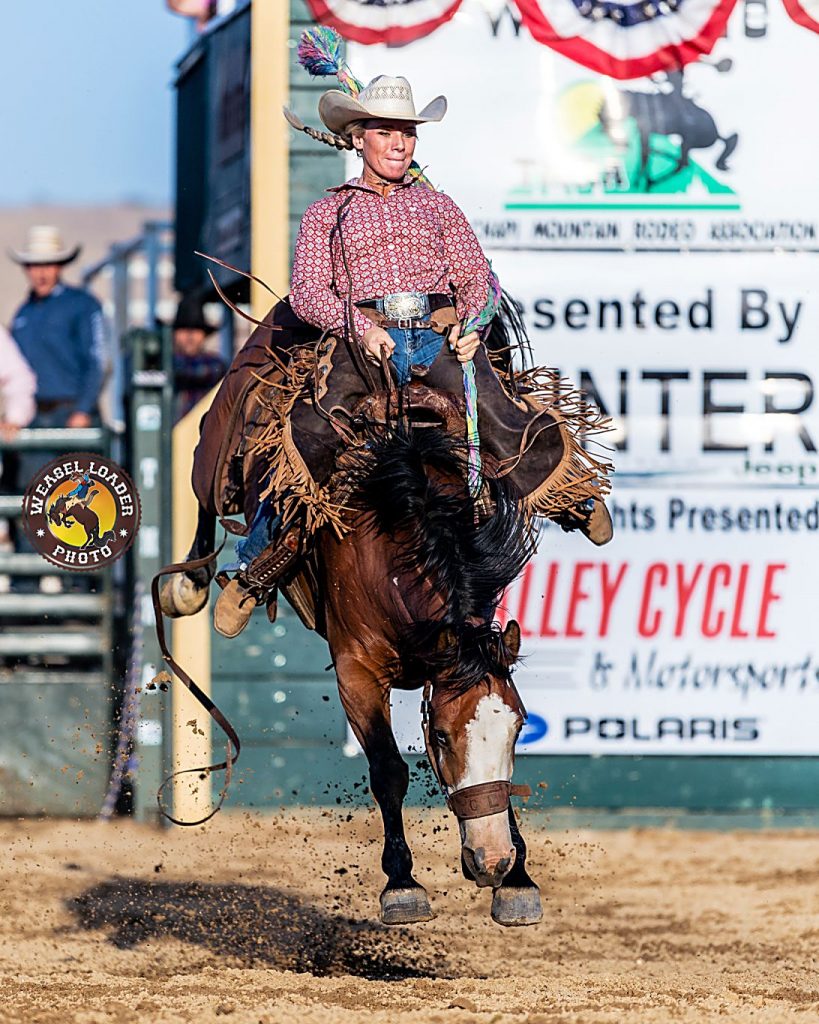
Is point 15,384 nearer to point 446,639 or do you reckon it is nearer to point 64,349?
point 64,349

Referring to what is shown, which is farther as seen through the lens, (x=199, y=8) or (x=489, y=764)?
(x=199, y=8)

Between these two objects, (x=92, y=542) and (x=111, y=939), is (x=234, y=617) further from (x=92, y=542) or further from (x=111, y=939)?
(x=111, y=939)

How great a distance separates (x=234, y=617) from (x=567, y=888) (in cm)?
233

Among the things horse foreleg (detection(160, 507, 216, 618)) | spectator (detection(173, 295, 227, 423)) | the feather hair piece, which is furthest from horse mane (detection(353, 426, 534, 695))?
spectator (detection(173, 295, 227, 423))

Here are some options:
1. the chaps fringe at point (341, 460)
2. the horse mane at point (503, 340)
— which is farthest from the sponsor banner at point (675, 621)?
the chaps fringe at point (341, 460)

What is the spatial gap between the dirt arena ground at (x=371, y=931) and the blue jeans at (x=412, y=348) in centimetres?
171

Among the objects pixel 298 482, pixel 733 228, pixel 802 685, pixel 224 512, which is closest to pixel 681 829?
pixel 802 685

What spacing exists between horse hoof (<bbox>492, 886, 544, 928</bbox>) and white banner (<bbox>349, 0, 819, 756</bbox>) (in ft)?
9.82

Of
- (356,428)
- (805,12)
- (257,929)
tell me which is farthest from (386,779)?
(805,12)

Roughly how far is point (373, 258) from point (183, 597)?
150 cm

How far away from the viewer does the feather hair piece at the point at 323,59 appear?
530cm

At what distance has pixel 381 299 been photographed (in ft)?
16.5

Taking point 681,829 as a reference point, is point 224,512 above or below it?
above

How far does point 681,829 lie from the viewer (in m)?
7.92
